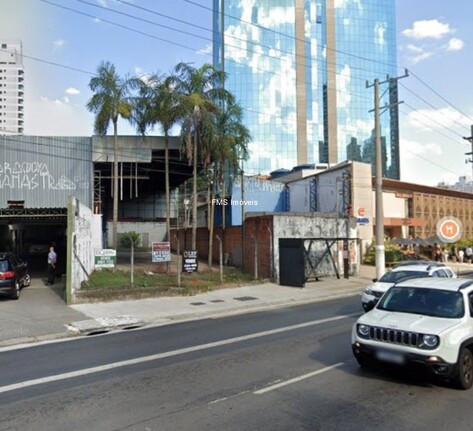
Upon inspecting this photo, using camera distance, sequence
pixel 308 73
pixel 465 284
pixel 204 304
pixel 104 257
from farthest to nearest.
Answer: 1. pixel 308 73
2. pixel 104 257
3. pixel 204 304
4. pixel 465 284

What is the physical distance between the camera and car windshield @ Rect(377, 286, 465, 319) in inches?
294

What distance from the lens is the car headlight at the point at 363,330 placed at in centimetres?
737

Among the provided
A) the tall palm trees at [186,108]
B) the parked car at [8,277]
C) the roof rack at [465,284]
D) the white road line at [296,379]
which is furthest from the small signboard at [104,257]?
the roof rack at [465,284]

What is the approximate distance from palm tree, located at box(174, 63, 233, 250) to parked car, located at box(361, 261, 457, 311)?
495 inches

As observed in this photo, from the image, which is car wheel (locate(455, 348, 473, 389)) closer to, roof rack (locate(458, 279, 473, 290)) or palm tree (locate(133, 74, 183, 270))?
roof rack (locate(458, 279, 473, 290))

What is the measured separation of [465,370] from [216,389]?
346 cm

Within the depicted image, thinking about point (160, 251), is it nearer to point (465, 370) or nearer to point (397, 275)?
point (397, 275)

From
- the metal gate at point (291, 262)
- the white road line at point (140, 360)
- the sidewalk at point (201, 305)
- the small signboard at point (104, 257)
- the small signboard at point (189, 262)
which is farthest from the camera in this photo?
the metal gate at point (291, 262)

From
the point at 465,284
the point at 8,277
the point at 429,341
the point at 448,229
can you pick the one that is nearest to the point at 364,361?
the point at 429,341

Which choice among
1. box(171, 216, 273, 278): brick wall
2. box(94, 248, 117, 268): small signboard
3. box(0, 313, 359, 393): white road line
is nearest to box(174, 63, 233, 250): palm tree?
box(171, 216, 273, 278): brick wall

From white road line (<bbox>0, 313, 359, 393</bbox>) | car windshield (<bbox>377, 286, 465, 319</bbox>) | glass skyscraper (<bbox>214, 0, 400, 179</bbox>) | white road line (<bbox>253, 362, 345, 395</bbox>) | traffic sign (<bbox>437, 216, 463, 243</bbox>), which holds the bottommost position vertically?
white road line (<bbox>0, 313, 359, 393</bbox>)

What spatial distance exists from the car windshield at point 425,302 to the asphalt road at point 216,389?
101 centimetres

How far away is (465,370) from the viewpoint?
6.84m

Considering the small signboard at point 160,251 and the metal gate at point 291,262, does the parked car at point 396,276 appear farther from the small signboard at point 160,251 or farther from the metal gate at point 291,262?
the small signboard at point 160,251
